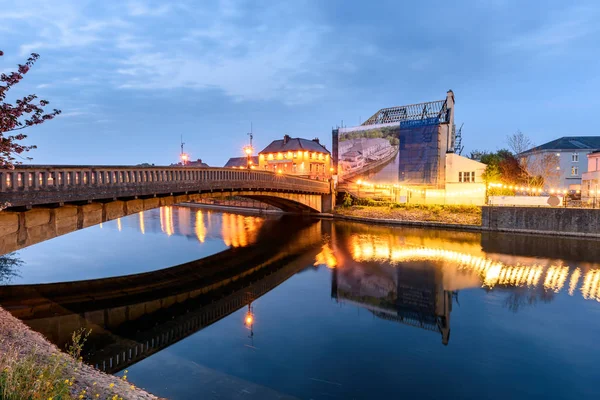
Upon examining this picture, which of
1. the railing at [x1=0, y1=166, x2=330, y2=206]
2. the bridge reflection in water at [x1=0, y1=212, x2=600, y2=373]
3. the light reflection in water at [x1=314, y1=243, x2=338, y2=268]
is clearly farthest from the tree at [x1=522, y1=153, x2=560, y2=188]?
the railing at [x1=0, y1=166, x2=330, y2=206]

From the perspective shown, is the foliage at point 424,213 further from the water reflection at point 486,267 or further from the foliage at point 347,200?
the water reflection at point 486,267

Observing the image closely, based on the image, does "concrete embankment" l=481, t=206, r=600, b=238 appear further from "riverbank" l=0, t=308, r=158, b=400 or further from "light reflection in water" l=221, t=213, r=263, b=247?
"riverbank" l=0, t=308, r=158, b=400

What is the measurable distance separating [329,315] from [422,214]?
85.0 feet

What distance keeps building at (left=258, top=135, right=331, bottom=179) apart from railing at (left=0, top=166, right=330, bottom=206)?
35472 millimetres

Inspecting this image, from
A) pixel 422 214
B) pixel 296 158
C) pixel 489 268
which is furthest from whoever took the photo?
pixel 296 158

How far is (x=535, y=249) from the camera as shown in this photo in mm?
25594

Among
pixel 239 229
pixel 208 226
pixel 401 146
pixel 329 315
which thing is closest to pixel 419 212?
pixel 401 146

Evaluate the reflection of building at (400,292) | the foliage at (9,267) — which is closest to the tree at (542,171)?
the reflection of building at (400,292)

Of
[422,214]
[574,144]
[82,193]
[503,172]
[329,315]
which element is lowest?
[329,315]

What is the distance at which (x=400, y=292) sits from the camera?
16938mm

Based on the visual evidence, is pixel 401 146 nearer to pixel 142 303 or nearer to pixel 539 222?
pixel 539 222

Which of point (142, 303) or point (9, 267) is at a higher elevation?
point (9, 267)

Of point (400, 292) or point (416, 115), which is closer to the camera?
point (400, 292)

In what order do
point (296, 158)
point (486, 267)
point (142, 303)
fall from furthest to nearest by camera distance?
point (296, 158) < point (486, 267) < point (142, 303)
